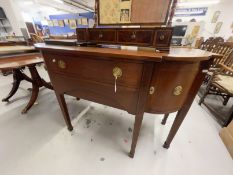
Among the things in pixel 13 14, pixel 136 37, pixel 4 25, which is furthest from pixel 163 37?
pixel 4 25

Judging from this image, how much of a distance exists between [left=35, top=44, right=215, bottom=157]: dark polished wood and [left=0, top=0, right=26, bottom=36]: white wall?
6.36 metres

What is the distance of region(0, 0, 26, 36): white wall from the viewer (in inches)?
185

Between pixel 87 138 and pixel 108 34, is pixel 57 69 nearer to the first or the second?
pixel 108 34

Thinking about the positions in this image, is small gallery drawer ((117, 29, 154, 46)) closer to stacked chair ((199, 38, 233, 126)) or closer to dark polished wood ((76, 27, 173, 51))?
dark polished wood ((76, 27, 173, 51))

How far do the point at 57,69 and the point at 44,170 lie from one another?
2.89 ft

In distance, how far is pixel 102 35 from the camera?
0.98 meters

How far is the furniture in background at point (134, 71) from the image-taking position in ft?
2.02

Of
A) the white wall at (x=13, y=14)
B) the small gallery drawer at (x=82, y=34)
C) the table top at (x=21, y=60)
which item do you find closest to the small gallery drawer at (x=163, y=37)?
the small gallery drawer at (x=82, y=34)

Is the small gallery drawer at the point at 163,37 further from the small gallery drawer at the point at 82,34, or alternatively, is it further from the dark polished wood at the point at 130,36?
the small gallery drawer at the point at 82,34

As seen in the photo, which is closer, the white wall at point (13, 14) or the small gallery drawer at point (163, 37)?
the small gallery drawer at point (163, 37)

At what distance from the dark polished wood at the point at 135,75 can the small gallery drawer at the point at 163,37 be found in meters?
0.08

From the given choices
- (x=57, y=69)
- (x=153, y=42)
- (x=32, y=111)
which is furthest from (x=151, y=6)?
(x=32, y=111)

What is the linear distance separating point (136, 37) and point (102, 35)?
1.03 ft

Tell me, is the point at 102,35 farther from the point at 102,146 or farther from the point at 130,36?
the point at 102,146
